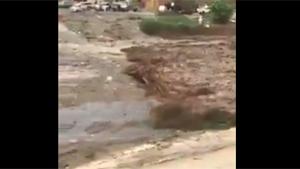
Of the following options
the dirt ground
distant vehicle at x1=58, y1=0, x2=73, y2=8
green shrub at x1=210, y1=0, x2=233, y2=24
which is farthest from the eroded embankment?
distant vehicle at x1=58, y1=0, x2=73, y2=8

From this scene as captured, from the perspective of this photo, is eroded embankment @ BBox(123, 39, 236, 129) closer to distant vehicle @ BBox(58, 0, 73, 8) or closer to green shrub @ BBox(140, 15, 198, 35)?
green shrub @ BBox(140, 15, 198, 35)

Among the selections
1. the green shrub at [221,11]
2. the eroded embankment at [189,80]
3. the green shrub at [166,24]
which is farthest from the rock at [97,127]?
the green shrub at [221,11]

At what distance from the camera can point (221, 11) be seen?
3.05 metres

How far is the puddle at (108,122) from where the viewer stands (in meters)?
2.91

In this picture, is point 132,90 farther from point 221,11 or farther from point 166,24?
point 221,11

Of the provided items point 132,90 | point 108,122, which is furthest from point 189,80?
point 108,122

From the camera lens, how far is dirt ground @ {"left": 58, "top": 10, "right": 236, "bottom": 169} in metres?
2.92

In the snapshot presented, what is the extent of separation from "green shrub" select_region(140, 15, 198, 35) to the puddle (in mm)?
370

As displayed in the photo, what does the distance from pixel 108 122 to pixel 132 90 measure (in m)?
0.20
